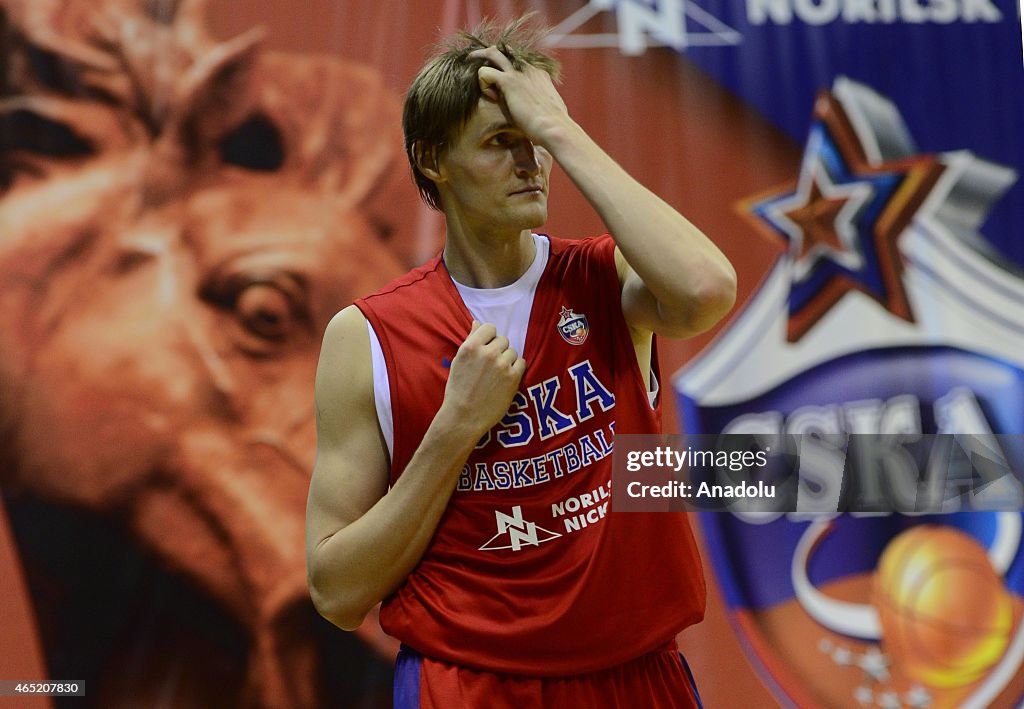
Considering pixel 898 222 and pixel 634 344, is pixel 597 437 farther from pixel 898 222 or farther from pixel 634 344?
pixel 898 222

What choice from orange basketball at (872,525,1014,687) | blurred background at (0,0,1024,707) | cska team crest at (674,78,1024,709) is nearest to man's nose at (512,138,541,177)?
blurred background at (0,0,1024,707)

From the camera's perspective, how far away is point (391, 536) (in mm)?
1598

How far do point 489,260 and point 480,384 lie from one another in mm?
278

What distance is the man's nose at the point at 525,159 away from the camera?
1673 millimetres

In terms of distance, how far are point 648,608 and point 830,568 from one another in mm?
1968

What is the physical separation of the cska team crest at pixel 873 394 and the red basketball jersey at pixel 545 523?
5.91ft

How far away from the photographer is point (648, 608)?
1618 mm

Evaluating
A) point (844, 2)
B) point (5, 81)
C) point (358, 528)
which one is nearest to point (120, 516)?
point (5, 81)

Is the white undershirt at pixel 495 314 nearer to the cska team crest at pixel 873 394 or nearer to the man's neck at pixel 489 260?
the man's neck at pixel 489 260

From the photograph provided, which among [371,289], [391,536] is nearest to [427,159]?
[391,536]

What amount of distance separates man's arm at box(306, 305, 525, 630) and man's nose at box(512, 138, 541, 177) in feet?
0.84

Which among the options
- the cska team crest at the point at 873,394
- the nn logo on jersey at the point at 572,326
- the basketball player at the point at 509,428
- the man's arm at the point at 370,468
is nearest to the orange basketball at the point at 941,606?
the cska team crest at the point at 873,394

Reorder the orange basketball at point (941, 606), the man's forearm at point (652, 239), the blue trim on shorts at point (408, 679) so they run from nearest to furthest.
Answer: the man's forearm at point (652, 239), the blue trim on shorts at point (408, 679), the orange basketball at point (941, 606)

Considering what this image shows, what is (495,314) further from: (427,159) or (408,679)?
(408,679)
